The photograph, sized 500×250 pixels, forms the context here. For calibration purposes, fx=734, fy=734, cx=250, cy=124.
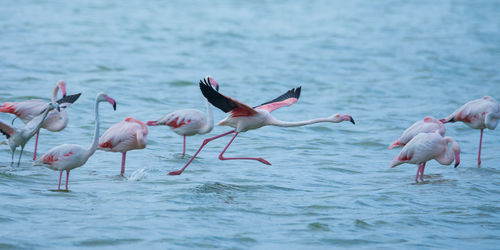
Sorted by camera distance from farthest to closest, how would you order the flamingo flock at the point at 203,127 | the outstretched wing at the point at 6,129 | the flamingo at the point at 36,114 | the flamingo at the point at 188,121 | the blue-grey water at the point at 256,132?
the flamingo at the point at 188,121
the flamingo at the point at 36,114
the outstretched wing at the point at 6,129
the flamingo flock at the point at 203,127
the blue-grey water at the point at 256,132

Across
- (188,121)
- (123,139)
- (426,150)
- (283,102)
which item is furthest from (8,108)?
(426,150)

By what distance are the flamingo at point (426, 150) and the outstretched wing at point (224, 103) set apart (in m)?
1.68

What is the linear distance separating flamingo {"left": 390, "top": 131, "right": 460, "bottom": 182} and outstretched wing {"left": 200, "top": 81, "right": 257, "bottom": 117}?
1683 millimetres

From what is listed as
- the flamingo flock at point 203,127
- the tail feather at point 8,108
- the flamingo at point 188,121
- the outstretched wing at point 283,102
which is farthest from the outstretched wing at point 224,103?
the tail feather at point 8,108

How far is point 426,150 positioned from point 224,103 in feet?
7.18

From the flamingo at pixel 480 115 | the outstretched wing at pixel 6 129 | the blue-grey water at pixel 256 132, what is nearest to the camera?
the blue-grey water at pixel 256 132

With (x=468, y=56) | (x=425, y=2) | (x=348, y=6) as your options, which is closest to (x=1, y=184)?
(x=468, y=56)

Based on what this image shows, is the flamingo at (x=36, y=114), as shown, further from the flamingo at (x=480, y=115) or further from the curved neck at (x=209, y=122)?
the flamingo at (x=480, y=115)

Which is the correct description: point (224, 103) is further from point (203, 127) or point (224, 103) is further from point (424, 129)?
point (424, 129)

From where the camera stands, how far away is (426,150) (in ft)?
25.4

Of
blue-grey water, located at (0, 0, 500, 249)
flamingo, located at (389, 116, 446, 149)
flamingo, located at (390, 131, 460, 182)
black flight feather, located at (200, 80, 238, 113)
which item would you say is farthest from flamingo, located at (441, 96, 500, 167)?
black flight feather, located at (200, 80, 238, 113)

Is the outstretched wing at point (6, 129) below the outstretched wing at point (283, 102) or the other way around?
below

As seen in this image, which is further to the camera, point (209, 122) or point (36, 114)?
point (209, 122)

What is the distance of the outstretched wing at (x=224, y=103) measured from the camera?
7.17 metres
